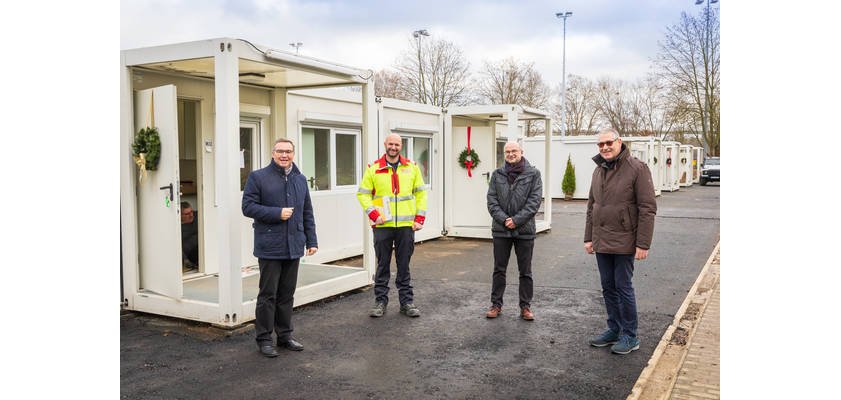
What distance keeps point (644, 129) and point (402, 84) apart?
72.0ft

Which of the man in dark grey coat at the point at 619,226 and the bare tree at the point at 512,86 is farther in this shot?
the bare tree at the point at 512,86

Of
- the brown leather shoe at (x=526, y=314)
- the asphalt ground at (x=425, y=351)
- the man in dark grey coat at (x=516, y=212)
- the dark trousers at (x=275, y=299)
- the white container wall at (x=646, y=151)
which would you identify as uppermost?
the white container wall at (x=646, y=151)

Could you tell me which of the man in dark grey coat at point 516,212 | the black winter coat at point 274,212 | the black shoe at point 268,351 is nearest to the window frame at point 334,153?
the man in dark grey coat at point 516,212

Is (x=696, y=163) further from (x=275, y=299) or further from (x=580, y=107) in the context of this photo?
(x=275, y=299)

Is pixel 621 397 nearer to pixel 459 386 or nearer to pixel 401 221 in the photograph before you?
pixel 459 386

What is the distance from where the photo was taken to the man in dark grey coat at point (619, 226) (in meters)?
5.57

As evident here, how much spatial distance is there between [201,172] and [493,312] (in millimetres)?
3829

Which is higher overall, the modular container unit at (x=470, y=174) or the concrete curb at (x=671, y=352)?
the modular container unit at (x=470, y=174)

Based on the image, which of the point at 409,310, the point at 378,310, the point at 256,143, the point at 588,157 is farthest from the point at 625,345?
the point at 588,157

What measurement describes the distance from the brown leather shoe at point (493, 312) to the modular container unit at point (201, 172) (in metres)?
1.85

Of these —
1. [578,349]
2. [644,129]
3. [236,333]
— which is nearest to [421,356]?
[578,349]

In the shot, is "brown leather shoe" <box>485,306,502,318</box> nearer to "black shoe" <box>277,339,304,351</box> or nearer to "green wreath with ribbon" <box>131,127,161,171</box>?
"black shoe" <box>277,339,304,351</box>

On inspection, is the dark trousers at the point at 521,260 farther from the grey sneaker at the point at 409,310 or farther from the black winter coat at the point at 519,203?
the grey sneaker at the point at 409,310

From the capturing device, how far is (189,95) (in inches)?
315
